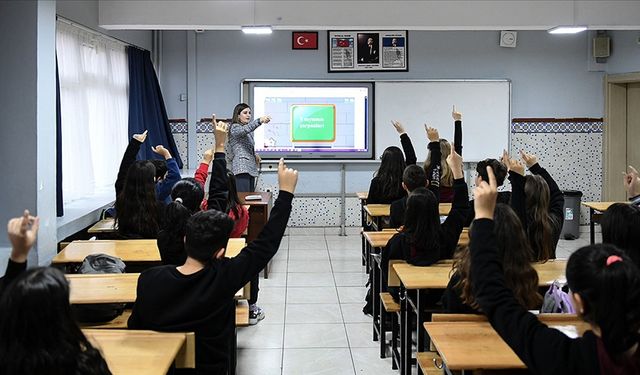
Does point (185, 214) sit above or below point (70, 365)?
above

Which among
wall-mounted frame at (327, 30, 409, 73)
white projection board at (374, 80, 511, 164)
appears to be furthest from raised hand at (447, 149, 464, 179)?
wall-mounted frame at (327, 30, 409, 73)

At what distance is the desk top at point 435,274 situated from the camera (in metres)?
3.41

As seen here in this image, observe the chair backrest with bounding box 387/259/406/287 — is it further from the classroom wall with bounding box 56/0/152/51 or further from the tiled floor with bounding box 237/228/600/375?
the classroom wall with bounding box 56/0/152/51

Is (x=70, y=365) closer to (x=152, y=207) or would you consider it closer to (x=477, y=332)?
(x=477, y=332)

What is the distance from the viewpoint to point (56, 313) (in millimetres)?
1570

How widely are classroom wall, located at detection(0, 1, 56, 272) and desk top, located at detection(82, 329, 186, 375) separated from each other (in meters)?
2.13

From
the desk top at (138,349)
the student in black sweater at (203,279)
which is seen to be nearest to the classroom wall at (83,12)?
the student in black sweater at (203,279)

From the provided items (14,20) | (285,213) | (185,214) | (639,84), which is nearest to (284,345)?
(185,214)

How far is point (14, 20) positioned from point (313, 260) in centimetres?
421

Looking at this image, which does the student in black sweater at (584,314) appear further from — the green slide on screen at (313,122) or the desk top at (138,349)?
the green slide on screen at (313,122)

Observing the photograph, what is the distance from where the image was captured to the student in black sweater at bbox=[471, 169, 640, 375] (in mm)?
1687

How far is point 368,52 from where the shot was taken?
29.9 ft

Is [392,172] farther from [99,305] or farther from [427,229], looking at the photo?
[99,305]

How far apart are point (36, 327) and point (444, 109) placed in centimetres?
811
